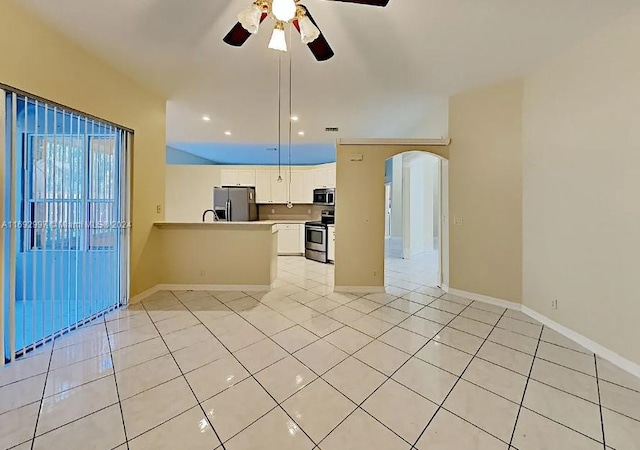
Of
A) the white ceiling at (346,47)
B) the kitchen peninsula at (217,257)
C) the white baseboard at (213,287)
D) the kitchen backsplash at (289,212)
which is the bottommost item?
the white baseboard at (213,287)

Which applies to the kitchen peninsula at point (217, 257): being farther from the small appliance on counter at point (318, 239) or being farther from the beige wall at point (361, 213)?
the small appliance on counter at point (318, 239)

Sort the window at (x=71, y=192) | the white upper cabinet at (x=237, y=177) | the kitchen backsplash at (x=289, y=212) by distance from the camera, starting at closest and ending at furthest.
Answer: the window at (x=71, y=192) < the white upper cabinet at (x=237, y=177) < the kitchen backsplash at (x=289, y=212)

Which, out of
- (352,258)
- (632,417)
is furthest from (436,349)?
(352,258)

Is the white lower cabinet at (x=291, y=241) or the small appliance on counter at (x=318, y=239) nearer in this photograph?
the small appliance on counter at (x=318, y=239)

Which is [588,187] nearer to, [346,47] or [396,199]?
[346,47]

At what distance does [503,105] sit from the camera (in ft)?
11.7

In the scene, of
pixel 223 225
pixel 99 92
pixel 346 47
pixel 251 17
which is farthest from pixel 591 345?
pixel 99 92

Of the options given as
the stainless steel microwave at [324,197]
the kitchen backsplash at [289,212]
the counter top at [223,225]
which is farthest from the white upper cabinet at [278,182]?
the counter top at [223,225]

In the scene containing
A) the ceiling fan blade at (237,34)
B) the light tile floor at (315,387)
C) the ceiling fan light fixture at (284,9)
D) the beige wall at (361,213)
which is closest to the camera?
the light tile floor at (315,387)

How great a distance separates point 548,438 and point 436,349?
3.28 ft

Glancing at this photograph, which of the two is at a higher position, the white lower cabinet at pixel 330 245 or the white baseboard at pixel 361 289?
the white lower cabinet at pixel 330 245

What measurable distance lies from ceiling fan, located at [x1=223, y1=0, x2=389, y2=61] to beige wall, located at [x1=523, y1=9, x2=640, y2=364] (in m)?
2.22

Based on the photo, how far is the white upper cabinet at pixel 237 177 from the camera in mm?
7535

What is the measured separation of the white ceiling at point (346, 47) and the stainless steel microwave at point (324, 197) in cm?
260
